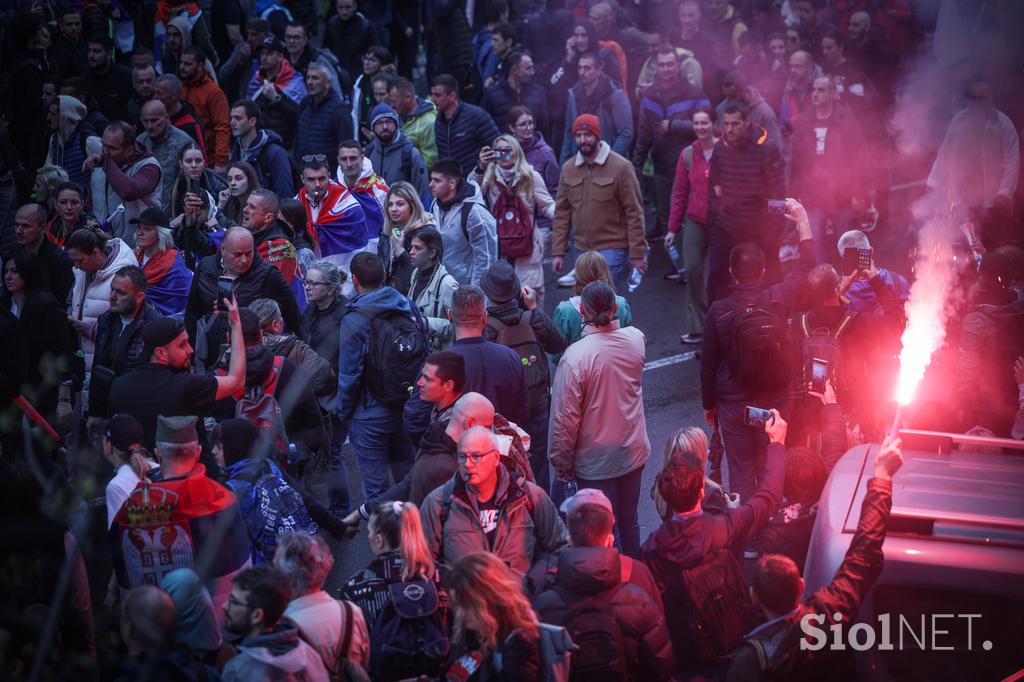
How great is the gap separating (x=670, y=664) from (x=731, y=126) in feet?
20.4

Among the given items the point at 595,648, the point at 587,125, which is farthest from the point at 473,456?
the point at 587,125

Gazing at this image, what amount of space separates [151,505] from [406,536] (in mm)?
1389

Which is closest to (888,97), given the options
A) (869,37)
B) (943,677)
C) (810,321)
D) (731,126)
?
(869,37)

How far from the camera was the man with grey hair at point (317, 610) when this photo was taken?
447 centimetres

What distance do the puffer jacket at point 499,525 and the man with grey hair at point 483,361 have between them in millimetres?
1258

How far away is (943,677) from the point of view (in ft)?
14.1

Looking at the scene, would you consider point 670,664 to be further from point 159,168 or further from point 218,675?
point 159,168

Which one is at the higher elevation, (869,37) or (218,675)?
(869,37)

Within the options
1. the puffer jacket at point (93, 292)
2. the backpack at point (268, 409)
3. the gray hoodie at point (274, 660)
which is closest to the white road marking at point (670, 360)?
the backpack at point (268, 409)

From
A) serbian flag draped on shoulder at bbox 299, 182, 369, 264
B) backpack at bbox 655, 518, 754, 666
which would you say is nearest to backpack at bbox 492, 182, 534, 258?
serbian flag draped on shoulder at bbox 299, 182, 369, 264

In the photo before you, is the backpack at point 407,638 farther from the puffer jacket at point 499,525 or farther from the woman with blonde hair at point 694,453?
the woman with blonde hair at point 694,453

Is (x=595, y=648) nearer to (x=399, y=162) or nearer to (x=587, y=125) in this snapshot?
(x=587, y=125)

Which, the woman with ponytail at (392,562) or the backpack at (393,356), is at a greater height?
the woman with ponytail at (392,562)

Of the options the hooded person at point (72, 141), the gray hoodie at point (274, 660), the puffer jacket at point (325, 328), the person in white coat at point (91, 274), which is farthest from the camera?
the hooded person at point (72, 141)
